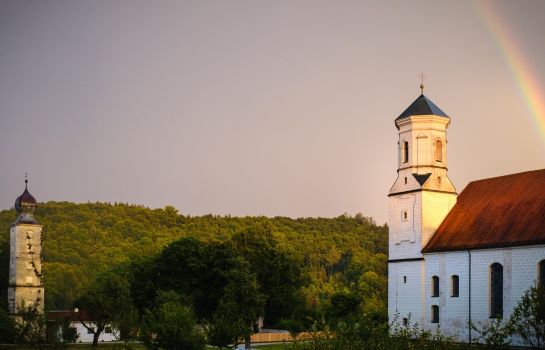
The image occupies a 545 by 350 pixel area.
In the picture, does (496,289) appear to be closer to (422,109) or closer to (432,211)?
(432,211)

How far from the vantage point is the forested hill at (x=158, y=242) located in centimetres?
9388

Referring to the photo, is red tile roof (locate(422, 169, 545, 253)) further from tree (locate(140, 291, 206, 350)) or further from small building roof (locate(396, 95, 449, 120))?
tree (locate(140, 291, 206, 350))

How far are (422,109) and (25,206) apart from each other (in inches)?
1579

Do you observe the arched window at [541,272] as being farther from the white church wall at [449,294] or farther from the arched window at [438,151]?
the arched window at [438,151]

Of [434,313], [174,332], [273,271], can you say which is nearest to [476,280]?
[434,313]

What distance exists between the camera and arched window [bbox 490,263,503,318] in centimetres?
4272

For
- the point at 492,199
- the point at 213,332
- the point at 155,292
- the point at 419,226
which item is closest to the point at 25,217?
the point at 155,292

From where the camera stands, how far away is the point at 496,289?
43.0m

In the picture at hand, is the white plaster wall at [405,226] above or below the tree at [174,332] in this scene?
above

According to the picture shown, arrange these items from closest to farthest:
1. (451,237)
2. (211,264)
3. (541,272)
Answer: (541,272) → (451,237) → (211,264)

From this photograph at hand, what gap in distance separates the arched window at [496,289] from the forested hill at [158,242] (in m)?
37.2

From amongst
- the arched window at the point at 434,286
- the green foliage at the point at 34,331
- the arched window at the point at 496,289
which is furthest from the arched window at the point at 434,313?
the green foliage at the point at 34,331

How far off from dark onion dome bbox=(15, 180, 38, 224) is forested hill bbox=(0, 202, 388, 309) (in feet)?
31.7

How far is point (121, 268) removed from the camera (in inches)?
2859
